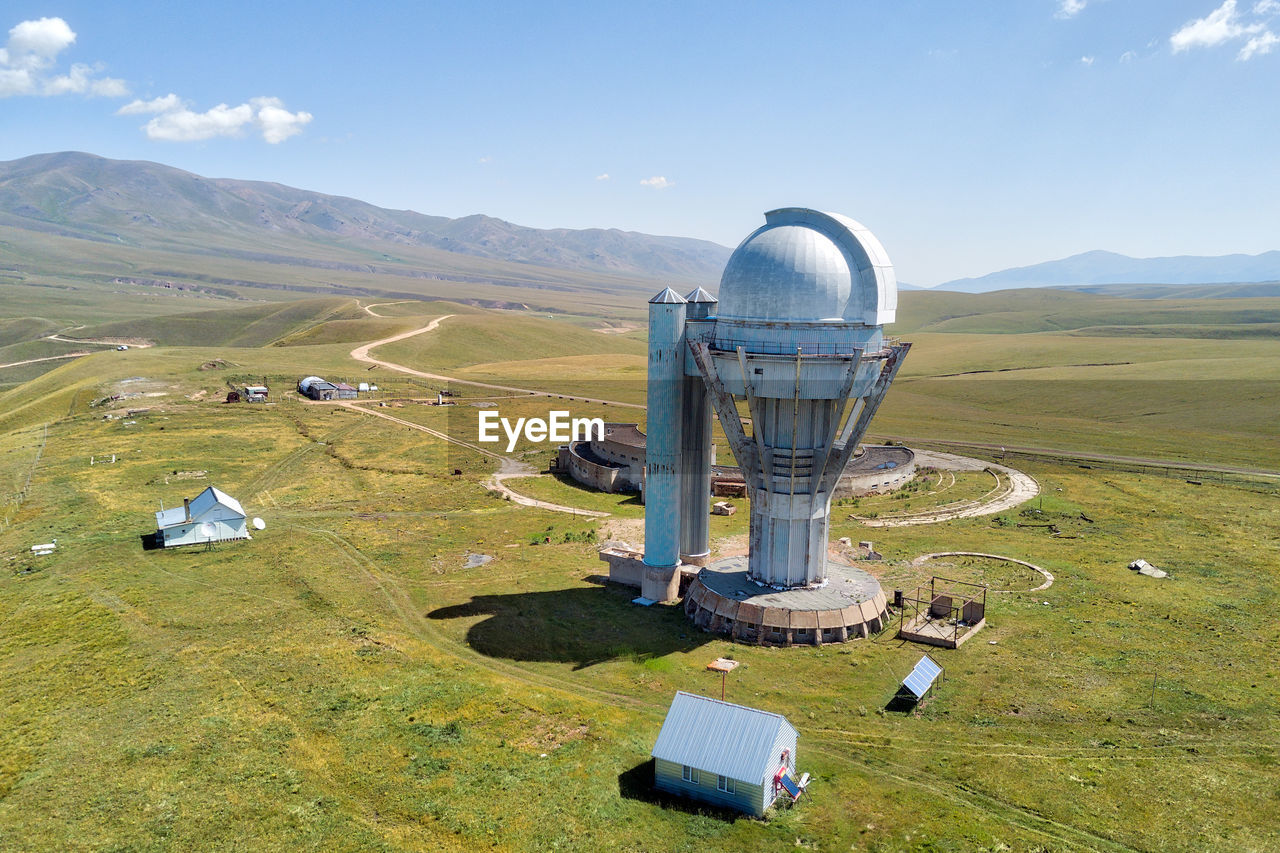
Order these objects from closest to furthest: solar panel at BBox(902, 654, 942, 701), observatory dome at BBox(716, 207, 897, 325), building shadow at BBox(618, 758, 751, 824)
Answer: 1. building shadow at BBox(618, 758, 751, 824)
2. solar panel at BBox(902, 654, 942, 701)
3. observatory dome at BBox(716, 207, 897, 325)

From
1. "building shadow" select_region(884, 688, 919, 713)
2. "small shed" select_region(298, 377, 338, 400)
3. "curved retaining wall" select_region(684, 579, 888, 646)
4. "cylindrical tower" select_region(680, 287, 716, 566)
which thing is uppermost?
"cylindrical tower" select_region(680, 287, 716, 566)

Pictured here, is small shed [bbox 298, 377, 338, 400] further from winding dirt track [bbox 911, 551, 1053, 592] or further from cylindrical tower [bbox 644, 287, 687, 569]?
winding dirt track [bbox 911, 551, 1053, 592]

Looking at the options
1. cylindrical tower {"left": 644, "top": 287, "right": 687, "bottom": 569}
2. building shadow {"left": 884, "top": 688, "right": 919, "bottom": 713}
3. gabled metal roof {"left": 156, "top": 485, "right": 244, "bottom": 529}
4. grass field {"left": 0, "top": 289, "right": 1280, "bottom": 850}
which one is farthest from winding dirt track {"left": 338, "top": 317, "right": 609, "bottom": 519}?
building shadow {"left": 884, "top": 688, "right": 919, "bottom": 713}

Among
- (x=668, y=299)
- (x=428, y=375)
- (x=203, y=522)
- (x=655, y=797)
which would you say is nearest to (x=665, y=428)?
(x=668, y=299)

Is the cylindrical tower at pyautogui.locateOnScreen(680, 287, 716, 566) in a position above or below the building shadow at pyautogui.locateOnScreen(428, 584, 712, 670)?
above

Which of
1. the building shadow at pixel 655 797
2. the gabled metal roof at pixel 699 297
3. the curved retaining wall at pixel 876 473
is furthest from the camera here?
the curved retaining wall at pixel 876 473

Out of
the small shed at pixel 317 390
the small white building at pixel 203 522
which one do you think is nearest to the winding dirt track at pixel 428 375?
the small shed at pixel 317 390

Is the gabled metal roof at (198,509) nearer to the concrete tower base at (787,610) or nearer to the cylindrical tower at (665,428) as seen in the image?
the cylindrical tower at (665,428)
